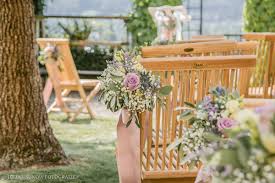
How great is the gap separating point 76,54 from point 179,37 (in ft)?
7.96

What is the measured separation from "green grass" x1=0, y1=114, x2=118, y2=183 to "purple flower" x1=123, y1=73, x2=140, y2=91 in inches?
65.9

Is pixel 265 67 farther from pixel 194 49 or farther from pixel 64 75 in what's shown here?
pixel 64 75

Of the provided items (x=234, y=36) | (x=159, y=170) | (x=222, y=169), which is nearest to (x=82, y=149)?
(x=159, y=170)

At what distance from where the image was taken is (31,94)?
14.8 feet

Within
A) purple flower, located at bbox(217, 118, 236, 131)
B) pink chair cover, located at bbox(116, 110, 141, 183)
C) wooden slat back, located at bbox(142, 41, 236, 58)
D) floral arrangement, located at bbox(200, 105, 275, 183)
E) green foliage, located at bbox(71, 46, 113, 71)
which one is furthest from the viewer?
green foliage, located at bbox(71, 46, 113, 71)

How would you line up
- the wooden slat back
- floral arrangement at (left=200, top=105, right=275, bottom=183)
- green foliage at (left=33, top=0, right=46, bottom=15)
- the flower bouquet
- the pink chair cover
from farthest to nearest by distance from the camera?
green foliage at (left=33, top=0, right=46, bottom=15), the flower bouquet, the wooden slat back, the pink chair cover, floral arrangement at (left=200, top=105, right=275, bottom=183)

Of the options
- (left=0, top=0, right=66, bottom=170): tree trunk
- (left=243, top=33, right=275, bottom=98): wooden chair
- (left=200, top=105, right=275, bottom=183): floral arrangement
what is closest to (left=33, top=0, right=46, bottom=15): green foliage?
(left=0, top=0, right=66, bottom=170): tree trunk

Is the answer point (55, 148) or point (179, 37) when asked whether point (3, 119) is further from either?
point (179, 37)

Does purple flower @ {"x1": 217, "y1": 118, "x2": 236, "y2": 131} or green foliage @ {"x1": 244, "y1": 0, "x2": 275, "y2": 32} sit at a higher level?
purple flower @ {"x1": 217, "y1": 118, "x2": 236, "y2": 131}

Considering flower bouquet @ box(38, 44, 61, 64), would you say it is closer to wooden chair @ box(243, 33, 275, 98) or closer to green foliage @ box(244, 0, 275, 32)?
wooden chair @ box(243, 33, 275, 98)

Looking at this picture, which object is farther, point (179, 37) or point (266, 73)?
point (179, 37)

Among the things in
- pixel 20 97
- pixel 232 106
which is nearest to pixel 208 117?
pixel 232 106

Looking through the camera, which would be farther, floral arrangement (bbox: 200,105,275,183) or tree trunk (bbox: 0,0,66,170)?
tree trunk (bbox: 0,0,66,170)

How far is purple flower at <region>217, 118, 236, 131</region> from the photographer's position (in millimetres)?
1865
